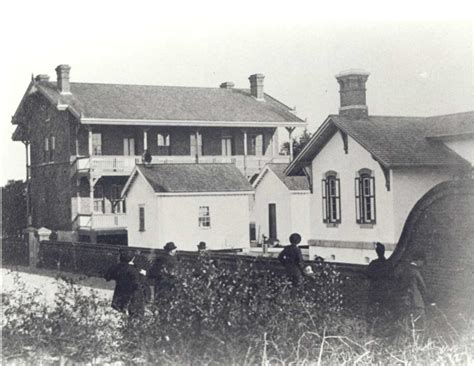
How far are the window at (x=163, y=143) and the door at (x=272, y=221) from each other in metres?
6.85

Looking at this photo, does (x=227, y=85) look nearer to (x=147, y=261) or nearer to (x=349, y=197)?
(x=349, y=197)

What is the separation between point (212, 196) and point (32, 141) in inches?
635

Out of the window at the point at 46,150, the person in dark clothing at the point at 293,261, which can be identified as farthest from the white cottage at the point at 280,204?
the person in dark clothing at the point at 293,261

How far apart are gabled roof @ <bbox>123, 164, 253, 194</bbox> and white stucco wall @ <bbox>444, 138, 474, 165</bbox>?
12.8m

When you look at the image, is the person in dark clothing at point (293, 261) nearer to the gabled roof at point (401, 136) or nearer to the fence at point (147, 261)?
the fence at point (147, 261)

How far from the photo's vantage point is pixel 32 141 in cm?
4419

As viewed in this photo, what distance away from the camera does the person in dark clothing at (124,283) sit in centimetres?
1135

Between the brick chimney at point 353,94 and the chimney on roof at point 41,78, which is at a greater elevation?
the chimney on roof at point 41,78

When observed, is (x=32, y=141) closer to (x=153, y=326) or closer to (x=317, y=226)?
(x=317, y=226)

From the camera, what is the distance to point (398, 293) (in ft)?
34.9

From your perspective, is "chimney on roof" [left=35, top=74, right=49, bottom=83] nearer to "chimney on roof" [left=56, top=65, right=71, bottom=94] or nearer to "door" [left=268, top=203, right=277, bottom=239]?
"chimney on roof" [left=56, top=65, right=71, bottom=94]

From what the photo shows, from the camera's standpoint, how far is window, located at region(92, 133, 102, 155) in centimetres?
3862

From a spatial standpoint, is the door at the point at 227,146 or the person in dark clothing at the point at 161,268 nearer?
the person in dark clothing at the point at 161,268

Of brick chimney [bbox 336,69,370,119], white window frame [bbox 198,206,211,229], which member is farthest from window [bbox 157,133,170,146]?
brick chimney [bbox 336,69,370,119]
